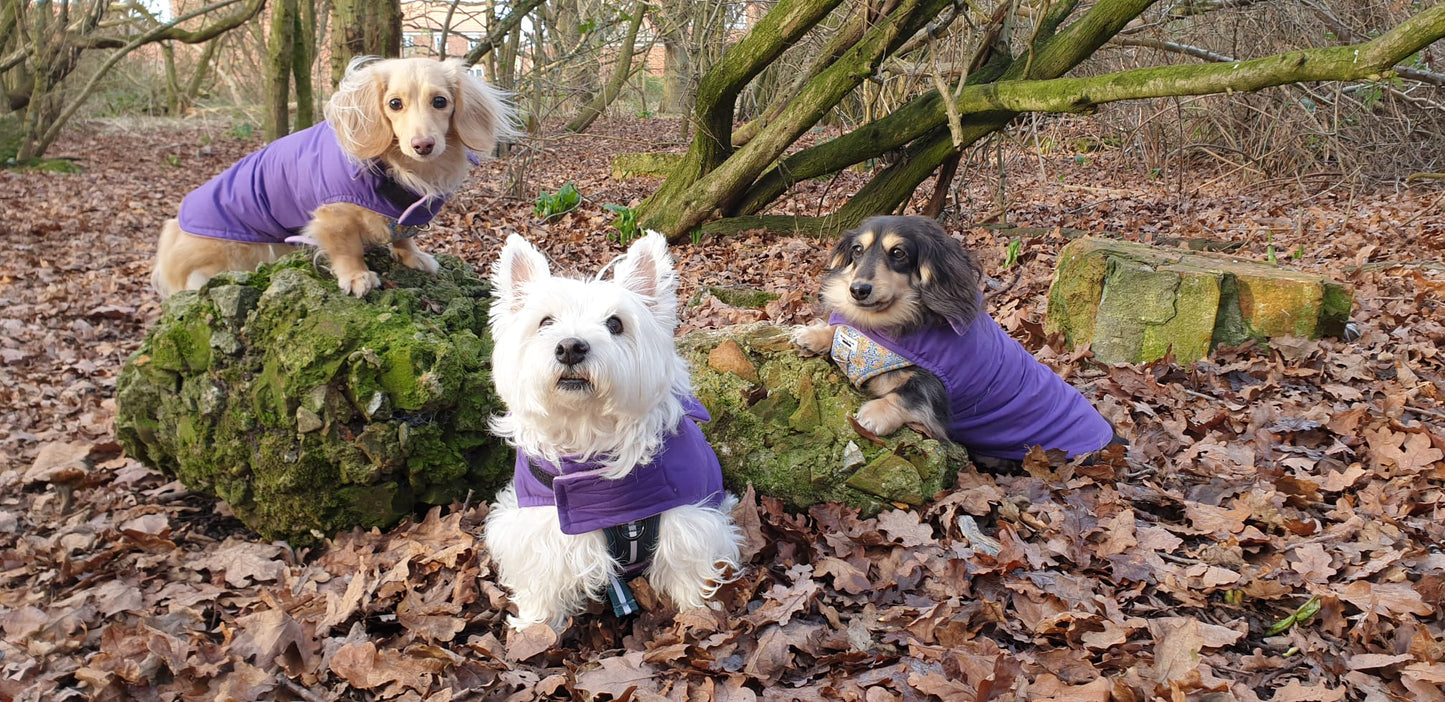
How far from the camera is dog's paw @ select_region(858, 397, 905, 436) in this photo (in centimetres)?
382

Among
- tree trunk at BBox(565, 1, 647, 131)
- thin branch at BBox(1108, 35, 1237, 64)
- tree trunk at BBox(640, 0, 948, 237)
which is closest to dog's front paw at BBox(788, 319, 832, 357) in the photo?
tree trunk at BBox(640, 0, 948, 237)

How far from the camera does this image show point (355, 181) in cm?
437

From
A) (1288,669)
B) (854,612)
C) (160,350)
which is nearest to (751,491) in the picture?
(854,612)

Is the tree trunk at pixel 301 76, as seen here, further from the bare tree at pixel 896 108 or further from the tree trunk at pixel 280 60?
the bare tree at pixel 896 108

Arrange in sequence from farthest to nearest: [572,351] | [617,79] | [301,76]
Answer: [617,79]
[301,76]
[572,351]

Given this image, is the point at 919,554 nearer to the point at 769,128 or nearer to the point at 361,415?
the point at 361,415

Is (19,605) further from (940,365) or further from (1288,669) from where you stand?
(1288,669)

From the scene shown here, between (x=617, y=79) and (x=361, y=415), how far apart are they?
11163 millimetres

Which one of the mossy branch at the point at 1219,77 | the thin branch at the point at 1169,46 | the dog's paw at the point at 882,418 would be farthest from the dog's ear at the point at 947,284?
the thin branch at the point at 1169,46

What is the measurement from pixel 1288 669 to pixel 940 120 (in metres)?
6.29

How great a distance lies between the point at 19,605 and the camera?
3453 millimetres

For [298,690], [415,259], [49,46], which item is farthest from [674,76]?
[298,690]

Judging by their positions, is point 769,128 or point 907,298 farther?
point 769,128

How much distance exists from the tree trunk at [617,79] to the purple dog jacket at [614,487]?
9660 millimetres
